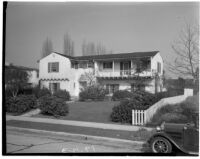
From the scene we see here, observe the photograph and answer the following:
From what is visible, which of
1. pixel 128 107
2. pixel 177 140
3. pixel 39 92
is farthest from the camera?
pixel 39 92

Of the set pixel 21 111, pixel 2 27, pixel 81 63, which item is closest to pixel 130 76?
pixel 81 63

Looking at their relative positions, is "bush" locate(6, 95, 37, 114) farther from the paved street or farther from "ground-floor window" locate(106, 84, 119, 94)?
"ground-floor window" locate(106, 84, 119, 94)

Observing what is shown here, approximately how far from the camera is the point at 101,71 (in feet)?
79.4

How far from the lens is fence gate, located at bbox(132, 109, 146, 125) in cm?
992

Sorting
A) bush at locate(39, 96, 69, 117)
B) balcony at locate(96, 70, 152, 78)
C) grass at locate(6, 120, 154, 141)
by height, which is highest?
balcony at locate(96, 70, 152, 78)

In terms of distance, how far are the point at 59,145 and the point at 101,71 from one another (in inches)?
691

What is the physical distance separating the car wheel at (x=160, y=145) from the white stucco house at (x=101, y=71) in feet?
52.5

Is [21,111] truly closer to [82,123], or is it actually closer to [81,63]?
[82,123]

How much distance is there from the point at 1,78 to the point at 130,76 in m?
16.6

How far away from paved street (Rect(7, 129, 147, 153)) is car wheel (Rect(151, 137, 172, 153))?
0.62 metres

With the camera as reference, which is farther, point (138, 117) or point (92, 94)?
point (92, 94)

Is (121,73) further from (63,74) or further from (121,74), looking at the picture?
(63,74)

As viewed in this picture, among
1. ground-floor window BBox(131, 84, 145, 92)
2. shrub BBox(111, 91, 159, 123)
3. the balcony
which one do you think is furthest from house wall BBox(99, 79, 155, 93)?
shrub BBox(111, 91, 159, 123)

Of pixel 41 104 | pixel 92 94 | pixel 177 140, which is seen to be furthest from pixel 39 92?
pixel 177 140
